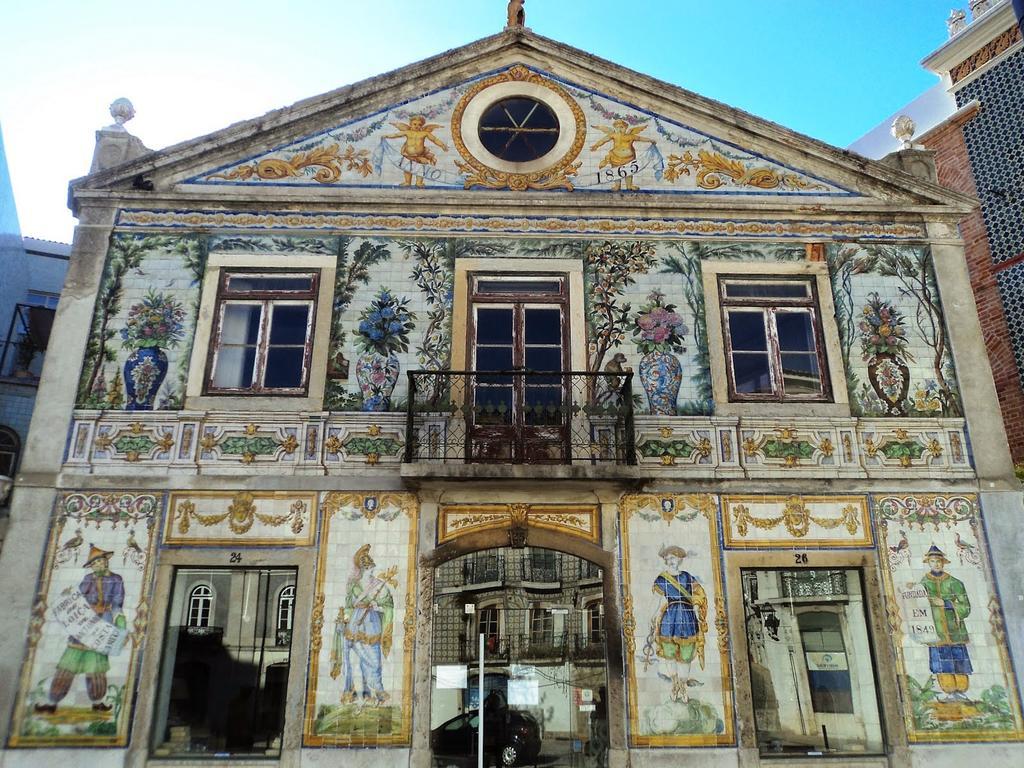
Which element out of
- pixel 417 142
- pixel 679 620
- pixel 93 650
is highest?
pixel 417 142

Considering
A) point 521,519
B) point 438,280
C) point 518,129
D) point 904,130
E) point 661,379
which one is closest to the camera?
point 521,519

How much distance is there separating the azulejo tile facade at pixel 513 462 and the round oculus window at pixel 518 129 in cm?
5

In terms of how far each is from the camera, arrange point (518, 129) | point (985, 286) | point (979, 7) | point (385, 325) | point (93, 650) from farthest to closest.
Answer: point (979, 7)
point (985, 286)
point (518, 129)
point (385, 325)
point (93, 650)

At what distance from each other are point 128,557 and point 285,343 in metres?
2.73

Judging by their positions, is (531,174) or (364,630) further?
(531,174)

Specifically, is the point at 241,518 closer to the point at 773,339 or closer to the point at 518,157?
the point at 518,157

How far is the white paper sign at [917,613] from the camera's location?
27.6ft

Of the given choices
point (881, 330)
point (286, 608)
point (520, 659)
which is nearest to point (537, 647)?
point (520, 659)

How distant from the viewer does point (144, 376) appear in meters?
8.99

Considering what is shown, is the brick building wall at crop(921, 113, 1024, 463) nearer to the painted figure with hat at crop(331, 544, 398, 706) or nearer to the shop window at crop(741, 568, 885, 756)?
the shop window at crop(741, 568, 885, 756)

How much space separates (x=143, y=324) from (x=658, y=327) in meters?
5.75

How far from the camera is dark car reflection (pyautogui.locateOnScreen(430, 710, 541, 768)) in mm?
8117

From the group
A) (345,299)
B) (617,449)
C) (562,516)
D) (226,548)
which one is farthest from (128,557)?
(617,449)

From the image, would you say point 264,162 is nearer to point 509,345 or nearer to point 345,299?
point 345,299
